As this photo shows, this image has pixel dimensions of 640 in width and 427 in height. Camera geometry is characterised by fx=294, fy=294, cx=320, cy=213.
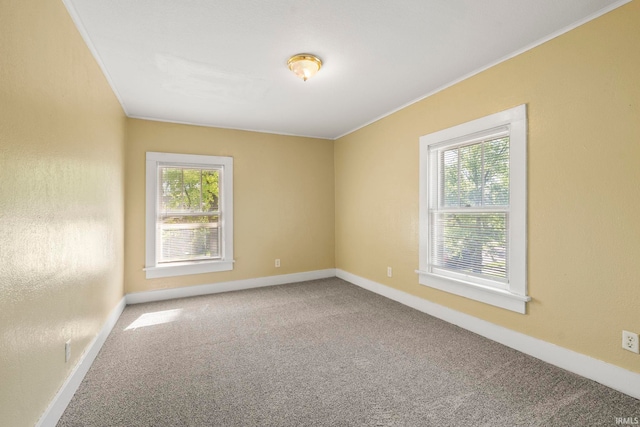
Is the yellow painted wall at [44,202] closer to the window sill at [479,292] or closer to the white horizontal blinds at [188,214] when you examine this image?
the white horizontal blinds at [188,214]

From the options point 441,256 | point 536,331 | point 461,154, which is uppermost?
point 461,154

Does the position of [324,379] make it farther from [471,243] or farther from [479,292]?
[471,243]

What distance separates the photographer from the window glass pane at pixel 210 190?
14.2 feet

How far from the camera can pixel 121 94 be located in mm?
3211

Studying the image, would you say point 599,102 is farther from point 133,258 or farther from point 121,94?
point 133,258

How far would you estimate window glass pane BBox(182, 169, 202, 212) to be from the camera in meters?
4.23

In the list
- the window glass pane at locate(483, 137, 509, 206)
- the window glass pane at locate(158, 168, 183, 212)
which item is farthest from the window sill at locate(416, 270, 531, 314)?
the window glass pane at locate(158, 168, 183, 212)

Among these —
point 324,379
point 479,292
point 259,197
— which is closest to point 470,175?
point 479,292

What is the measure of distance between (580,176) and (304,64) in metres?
2.25

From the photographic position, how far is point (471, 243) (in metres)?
2.92

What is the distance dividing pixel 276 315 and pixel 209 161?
2.40m

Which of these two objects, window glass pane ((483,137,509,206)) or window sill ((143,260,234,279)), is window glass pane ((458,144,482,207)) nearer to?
window glass pane ((483,137,509,206))

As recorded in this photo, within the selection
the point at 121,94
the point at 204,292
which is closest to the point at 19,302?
the point at 121,94

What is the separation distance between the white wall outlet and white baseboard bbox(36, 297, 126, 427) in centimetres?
338
